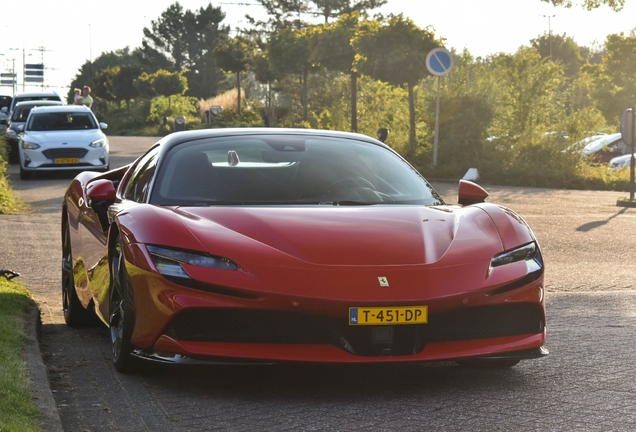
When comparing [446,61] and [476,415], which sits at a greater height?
[446,61]

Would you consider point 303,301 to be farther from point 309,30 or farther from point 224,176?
point 309,30

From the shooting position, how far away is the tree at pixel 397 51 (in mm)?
30406

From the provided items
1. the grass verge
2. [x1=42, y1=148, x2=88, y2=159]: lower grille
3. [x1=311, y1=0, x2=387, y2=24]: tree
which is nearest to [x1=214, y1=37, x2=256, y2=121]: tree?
[x1=311, y1=0, x2=387, y2=24]: tree

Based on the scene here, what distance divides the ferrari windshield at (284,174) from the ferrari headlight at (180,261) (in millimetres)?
780

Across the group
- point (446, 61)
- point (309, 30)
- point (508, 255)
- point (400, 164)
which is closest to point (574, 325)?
point (400, 164)

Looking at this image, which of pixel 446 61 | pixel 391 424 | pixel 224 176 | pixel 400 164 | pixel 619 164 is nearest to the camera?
pixel 391 424

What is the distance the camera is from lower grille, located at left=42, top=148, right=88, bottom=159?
77.9ft

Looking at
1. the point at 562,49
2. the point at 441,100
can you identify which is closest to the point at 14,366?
the point at 441,100

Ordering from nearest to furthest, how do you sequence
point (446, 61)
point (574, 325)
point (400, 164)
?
point (400, 164), point (574, 325), point (446, 61)

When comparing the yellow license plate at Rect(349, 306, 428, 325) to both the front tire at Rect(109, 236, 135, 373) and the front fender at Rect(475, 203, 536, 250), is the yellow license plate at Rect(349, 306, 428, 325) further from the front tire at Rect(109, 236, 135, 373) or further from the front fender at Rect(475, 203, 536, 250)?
the front tire at Rect(109, 236, 135, 373)

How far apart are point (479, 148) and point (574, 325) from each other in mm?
19962

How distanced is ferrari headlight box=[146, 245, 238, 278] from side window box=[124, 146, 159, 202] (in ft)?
3.16

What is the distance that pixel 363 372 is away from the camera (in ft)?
19.0

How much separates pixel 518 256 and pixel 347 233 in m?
0.86
